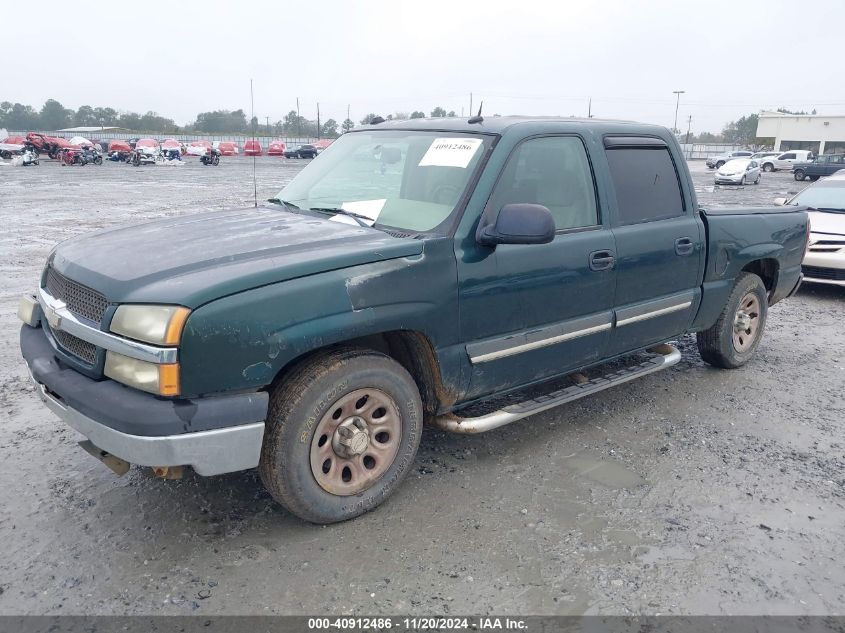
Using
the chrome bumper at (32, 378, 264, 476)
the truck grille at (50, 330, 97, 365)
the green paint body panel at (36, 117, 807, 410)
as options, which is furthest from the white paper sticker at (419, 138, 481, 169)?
the truck grille at (50, 330, 97, 365)

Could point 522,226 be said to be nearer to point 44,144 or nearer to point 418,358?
point 418,358

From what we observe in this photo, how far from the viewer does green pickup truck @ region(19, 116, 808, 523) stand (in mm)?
2711

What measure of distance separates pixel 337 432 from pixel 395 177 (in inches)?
61.7

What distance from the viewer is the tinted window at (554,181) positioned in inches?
146

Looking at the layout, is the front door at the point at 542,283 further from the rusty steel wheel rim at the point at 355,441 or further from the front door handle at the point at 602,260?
the rusty steel wheel rim at the point at 355,441

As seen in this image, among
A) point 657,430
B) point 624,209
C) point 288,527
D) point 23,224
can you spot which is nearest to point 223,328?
point 288,527

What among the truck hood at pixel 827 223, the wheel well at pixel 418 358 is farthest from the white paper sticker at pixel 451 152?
the truck hood at pixel 827 223

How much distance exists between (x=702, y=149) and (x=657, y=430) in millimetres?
94509

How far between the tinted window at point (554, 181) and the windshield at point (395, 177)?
0.70 ft

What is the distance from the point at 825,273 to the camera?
8.45 metres

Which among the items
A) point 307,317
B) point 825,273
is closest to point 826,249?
point 825,273

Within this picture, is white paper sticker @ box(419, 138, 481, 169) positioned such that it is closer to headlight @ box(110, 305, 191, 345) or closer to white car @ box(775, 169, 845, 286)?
headlight @ box(110, 305, 191, 345)

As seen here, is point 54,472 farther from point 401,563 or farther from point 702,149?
point 702,149

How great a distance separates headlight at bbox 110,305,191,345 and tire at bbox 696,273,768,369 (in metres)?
4.17
